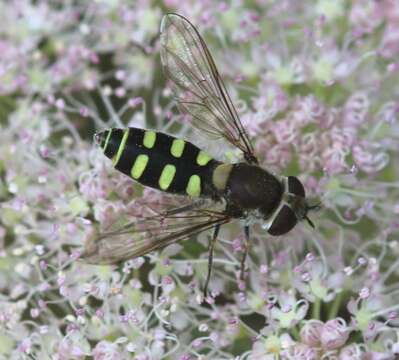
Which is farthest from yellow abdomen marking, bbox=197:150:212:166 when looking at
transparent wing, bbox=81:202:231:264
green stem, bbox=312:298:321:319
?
green stem, bbox=312:298:321:319

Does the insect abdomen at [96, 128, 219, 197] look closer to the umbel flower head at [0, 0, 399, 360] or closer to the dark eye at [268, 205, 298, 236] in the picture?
the umbel flower head at [0, 0, 399, 360]

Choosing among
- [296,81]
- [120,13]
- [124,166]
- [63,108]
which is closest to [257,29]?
[296,81]

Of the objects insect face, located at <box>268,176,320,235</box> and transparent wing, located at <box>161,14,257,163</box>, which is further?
transparent wing, located at <box>161,14,257,163</box>

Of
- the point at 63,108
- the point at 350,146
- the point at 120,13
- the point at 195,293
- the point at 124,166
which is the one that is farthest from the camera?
the point at 120,13

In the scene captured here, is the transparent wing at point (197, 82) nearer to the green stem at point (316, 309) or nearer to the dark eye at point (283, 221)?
the dark eye at point (283, 221)

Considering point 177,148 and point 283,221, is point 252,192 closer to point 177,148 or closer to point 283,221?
point 283,221

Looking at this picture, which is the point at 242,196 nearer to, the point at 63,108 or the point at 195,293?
the point at 195,293
